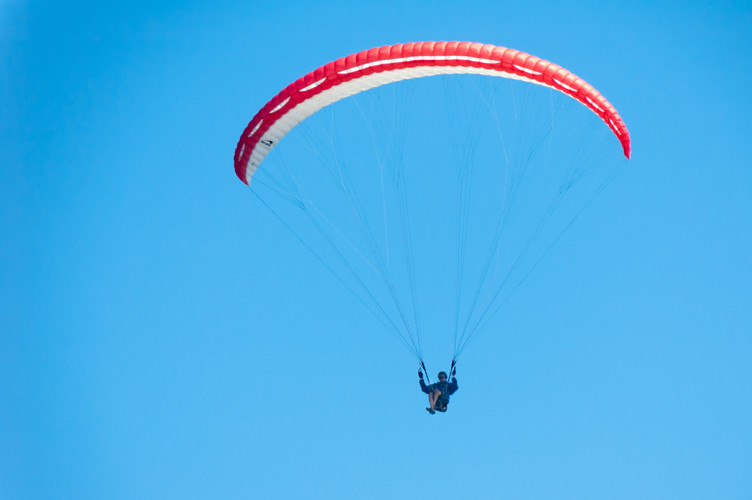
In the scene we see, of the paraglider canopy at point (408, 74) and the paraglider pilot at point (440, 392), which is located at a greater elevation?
the paraglider canopy at point (408, 74)

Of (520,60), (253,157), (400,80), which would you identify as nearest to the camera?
(520,60)

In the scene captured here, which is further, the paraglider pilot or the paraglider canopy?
the paraglider pilot

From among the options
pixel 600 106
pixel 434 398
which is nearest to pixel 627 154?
pixel 600 106

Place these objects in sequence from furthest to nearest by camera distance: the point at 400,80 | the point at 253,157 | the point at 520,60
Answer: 1. the point at 253,157
2. the point at 400,80
3. the point at 520,60

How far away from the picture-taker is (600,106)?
1585 centimetres

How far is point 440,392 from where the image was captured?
16.4 metres

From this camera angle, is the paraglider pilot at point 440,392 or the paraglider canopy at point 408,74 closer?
the paraglider canopy at point 408,74

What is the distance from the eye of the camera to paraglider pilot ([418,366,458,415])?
16359mm

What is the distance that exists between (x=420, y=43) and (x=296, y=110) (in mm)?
2594

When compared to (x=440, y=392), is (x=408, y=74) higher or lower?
higher

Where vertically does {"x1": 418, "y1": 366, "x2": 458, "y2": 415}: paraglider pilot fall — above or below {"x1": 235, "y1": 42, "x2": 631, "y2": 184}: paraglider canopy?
below

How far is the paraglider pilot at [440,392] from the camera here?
1636 cm

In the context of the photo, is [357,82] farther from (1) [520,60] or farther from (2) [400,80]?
(1) [520,60]

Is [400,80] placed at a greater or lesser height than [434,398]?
greater
